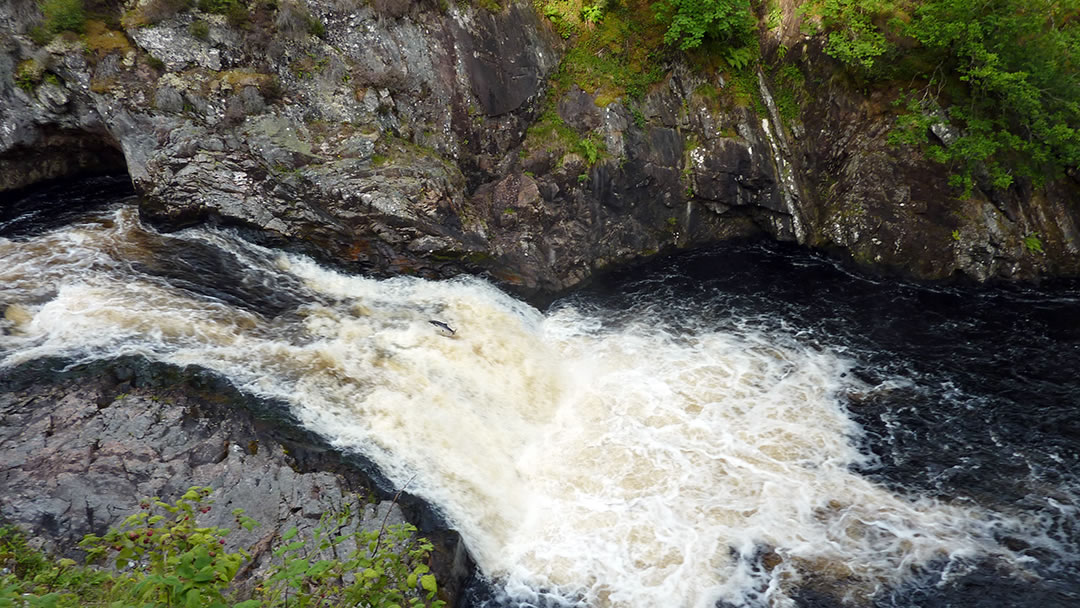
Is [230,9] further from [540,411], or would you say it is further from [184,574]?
[184,574]

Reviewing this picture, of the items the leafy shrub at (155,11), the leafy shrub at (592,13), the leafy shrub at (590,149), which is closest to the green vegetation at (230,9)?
the leafy shrub at (155,11)

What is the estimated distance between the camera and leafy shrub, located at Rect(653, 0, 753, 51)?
47.1 ft

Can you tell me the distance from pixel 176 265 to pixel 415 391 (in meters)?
4.90

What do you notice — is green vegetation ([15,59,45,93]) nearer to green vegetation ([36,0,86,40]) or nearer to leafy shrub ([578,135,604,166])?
green vegetation ([36,0,86,40])

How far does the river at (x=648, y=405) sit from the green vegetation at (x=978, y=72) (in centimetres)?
302

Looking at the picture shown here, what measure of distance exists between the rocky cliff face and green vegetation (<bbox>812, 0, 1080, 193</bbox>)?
0.69 m

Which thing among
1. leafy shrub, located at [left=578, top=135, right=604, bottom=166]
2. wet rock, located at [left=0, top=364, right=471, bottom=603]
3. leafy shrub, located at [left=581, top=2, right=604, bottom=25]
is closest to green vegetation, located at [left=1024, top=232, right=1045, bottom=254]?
leafy shrub, located at [left=578, top=135, right=604, bottom=166]

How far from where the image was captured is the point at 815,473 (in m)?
9.81

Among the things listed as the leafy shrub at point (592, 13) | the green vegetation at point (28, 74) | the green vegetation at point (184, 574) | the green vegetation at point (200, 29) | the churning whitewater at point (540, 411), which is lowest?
the churning whitewater at point (540, 411)

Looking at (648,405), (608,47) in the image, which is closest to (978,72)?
(608,47)

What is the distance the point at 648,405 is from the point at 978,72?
30.3ft

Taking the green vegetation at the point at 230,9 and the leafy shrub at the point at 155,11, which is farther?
the green vegetation at the point at 230,9

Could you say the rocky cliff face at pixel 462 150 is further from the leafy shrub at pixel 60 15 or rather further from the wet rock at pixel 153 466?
the wet rock at pixel 153 466

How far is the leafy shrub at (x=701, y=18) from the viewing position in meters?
14.3
